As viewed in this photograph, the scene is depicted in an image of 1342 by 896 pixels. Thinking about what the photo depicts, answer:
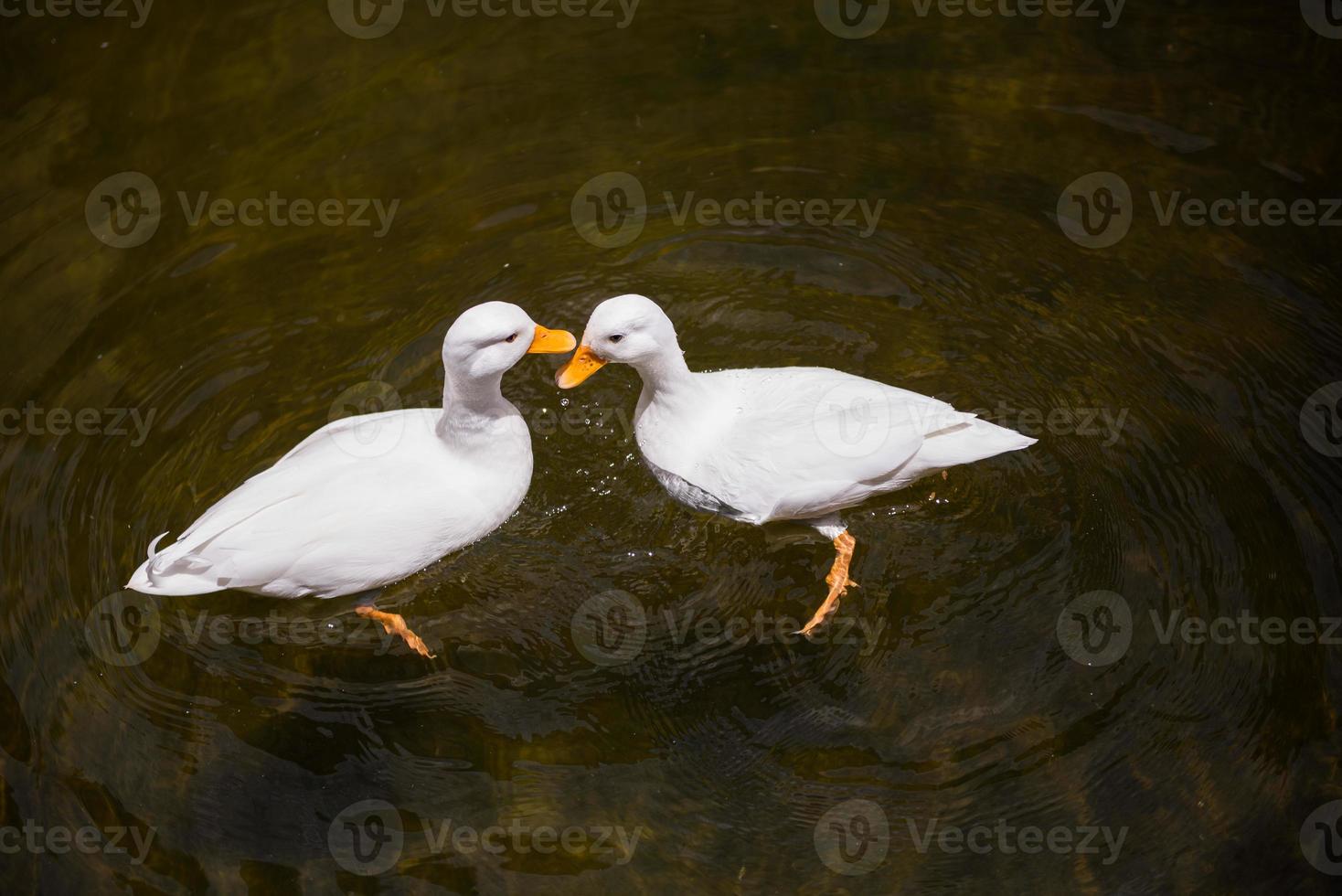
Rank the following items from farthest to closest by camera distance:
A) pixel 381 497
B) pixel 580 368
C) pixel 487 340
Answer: pixel 580 368
pixel 381 497
pixel 487 340

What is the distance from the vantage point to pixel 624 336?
3594 mm

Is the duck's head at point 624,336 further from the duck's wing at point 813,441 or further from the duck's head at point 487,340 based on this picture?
the duck's wing at point 813,441

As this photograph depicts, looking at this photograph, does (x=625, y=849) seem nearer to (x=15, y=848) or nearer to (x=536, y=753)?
(x=536, y=753)

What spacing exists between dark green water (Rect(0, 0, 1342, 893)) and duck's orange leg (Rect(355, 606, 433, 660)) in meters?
0.06

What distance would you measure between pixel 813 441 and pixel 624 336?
0.71m

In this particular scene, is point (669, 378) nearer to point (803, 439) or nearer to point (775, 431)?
point (775, 431)

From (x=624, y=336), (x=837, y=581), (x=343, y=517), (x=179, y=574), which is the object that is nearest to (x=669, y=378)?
(x=624, y=336)

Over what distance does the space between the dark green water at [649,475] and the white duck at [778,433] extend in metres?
0.30

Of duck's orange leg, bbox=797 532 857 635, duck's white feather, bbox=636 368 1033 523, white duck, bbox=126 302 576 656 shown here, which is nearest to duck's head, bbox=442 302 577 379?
white duck, bbox=126 302 576 656

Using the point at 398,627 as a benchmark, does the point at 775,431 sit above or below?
above

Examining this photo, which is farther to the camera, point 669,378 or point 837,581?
point 837,581

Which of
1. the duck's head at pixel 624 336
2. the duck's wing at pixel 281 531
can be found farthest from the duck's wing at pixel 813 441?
the duck's wing at pixel 281 531

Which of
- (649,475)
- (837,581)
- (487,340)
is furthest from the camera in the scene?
(649,475)

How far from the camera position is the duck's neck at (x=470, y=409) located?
11.6ft
